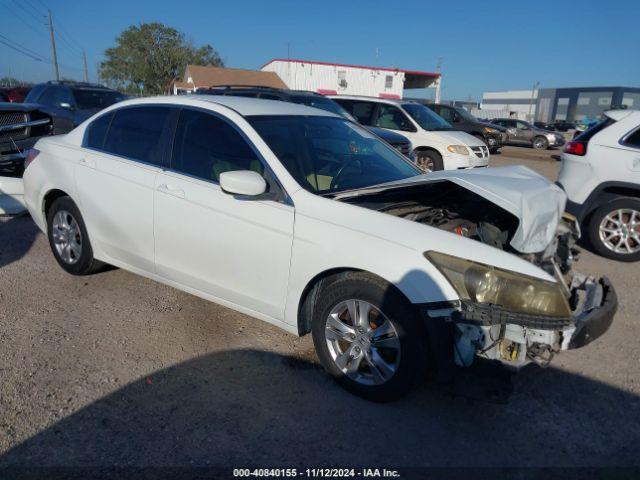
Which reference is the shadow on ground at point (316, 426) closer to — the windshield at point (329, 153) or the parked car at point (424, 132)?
the windshield at point (329, 153)

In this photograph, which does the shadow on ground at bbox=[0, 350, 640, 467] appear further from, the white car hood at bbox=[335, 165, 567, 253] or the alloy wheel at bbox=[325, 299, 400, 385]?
the white car hood at bbox=[335, 165, 567, 253]

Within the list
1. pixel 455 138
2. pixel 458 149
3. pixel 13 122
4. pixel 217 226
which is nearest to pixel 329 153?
pixel 217 226

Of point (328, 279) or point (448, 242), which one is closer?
point (448, 242)

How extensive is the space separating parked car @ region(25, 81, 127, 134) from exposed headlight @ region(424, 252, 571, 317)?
33.9 feet

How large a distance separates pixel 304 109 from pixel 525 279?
2471 millimetres

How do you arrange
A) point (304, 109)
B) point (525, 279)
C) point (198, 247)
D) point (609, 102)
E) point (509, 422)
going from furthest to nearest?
point (609, 102) → point (304, 109) → point (198, 247) → point (509, 422) → point (525, 279)

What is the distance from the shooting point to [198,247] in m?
3.57

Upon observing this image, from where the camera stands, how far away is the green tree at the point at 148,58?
6247cm

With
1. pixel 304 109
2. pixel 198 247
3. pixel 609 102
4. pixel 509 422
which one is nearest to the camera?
pixel 509 422

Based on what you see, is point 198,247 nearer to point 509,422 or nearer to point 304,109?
point 304,109

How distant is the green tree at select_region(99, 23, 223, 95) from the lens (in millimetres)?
62469

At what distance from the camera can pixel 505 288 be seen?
262 cm

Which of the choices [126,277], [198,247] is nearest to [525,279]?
[198,247]

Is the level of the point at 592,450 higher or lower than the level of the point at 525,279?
lower
